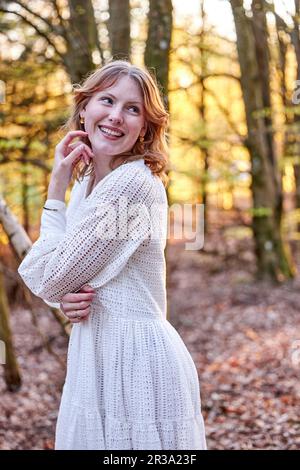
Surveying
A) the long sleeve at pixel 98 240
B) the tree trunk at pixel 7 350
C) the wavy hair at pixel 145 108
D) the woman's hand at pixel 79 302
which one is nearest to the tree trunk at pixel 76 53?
the tree trunk at pixel 7 350

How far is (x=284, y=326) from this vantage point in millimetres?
8148

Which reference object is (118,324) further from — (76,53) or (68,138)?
(76,53)

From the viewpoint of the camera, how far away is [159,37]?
4695 mm

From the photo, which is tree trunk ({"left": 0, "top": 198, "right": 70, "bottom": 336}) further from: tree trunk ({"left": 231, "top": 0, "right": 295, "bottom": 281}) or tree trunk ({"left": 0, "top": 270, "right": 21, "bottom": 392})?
tree trunk ({"left": 231, "top": 0, "right": 295, "bottom": 281})

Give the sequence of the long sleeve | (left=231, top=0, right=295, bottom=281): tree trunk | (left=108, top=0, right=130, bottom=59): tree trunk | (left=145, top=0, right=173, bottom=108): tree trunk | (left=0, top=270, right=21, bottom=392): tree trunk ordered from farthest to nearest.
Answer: (left=231, top=0, right=295, bottom=281): tree trunk → (left=0, top=270, right=21, bottom=392): tree trunk → (left=108, top=0, right=130, bottom=59): tree trunk → (left=145, top=0, right=173, bottom=108): tree trunk → the long sleeve

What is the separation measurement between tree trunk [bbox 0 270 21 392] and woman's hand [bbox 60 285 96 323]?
11.0 ft

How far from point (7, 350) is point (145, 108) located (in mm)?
3870

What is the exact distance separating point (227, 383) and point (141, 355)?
13.6 feet

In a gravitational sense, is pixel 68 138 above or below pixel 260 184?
below

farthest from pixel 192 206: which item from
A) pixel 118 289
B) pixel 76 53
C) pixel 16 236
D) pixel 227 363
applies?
pixel 118 289

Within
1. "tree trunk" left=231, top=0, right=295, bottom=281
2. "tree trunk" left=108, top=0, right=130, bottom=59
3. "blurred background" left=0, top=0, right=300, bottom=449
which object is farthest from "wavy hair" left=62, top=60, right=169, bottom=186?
"tree trunk" left=231, top=0, right=295, bottom=281

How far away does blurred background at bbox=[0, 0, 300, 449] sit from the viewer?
468 centimetres
